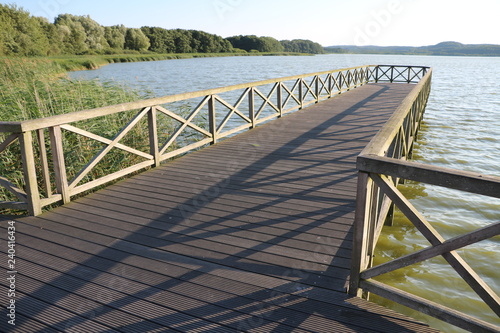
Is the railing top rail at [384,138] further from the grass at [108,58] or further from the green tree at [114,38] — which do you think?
the green tree at [114,38]

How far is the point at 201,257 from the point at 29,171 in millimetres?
1847

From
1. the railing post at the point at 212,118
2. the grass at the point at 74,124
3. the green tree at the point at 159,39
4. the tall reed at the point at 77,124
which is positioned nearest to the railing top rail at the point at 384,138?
the railing post at the point at 212,118

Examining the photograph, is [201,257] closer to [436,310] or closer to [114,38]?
[436,310]

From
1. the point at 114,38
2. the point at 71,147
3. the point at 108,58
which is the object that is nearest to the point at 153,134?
the point at 71,147

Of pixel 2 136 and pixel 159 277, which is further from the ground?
pixel 2 136

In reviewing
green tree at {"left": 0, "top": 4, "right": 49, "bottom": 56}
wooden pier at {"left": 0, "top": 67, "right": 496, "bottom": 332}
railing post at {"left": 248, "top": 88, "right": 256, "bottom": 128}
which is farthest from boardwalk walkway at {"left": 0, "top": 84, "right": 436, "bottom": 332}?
green tree at {"left": 0, "top": 4, "right": 49, "bottom": 56}

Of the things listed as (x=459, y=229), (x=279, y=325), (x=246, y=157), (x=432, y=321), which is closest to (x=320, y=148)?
(x=246, y=157)

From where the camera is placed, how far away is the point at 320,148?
20.3 ft

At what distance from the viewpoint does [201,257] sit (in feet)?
9.59

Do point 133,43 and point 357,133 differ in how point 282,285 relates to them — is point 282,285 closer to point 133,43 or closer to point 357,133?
point 357,133

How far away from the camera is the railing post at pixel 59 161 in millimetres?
3725

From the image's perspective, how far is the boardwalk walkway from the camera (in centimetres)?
226

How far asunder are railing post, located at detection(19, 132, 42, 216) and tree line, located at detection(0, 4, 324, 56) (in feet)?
72.2

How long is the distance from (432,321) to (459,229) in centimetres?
250
